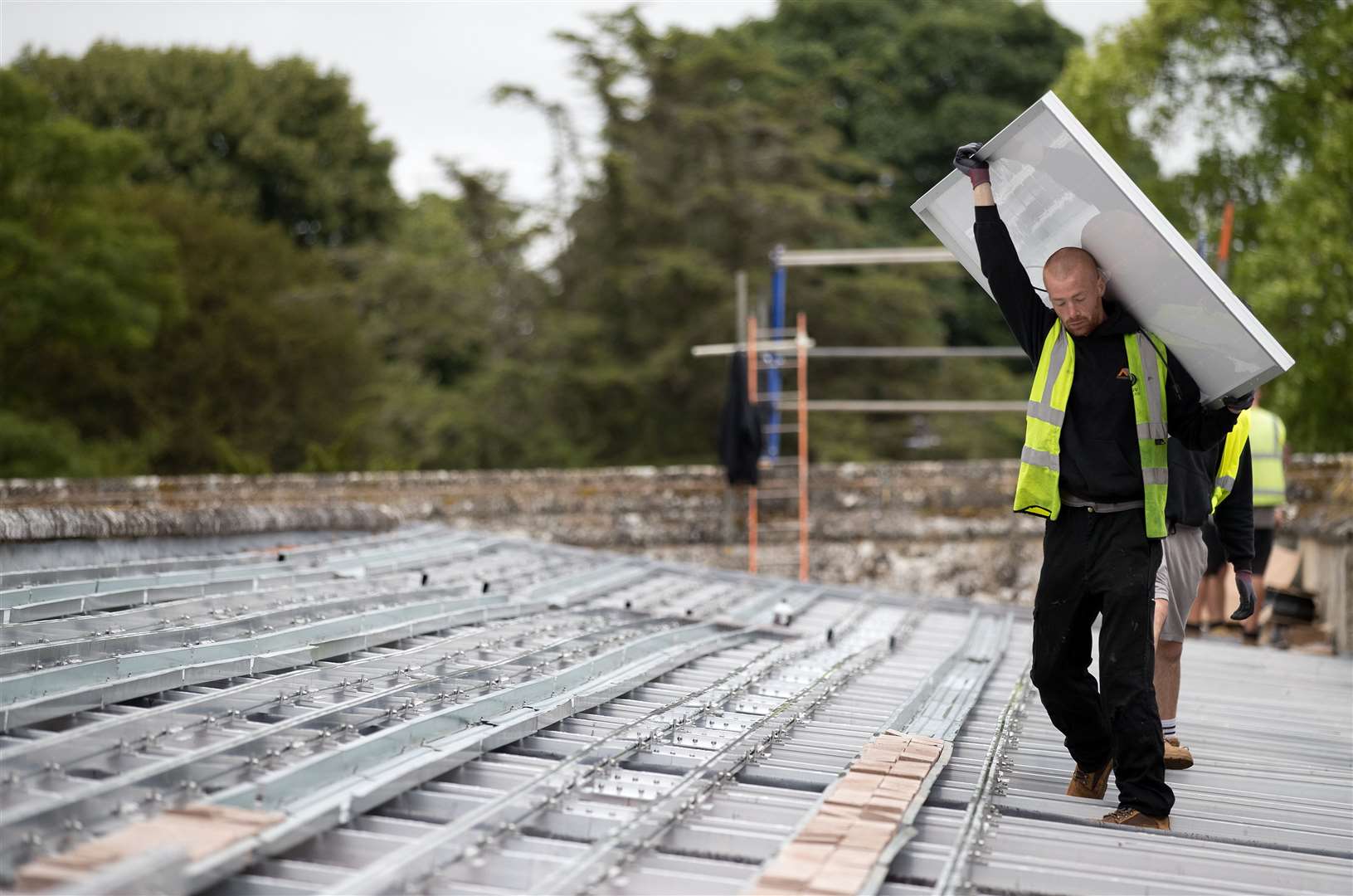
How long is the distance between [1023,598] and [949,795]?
35.1ft

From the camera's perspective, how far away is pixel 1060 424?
3.75 meters

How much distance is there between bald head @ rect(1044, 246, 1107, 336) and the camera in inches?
145

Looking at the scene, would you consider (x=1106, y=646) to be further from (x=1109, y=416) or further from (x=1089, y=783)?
(x=1109, y=416)

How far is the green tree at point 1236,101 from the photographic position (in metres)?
18.3

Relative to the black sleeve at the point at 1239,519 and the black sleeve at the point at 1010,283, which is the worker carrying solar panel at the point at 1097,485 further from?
the black sleeve at the point at 1239,519

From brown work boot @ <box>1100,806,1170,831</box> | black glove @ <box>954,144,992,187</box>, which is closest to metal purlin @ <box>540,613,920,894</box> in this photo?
brown work boot @ <box>1100,806,1170,831</box>

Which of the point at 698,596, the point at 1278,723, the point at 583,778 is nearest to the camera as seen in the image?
the point at 583,778

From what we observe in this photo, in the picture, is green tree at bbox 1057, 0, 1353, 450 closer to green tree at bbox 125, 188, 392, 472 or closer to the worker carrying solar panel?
green tree at bbox 125, 188, 392, 472

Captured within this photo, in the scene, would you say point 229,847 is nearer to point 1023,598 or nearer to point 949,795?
point 949,795

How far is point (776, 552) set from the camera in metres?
13.6

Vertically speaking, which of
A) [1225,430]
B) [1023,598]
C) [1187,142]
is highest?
[1187,142]

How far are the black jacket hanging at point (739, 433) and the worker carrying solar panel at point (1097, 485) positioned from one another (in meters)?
9.15

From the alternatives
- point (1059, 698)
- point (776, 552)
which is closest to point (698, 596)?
point (1059, 698)

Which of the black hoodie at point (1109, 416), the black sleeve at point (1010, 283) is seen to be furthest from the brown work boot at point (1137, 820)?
the black sleeve at point (1010, 283)
